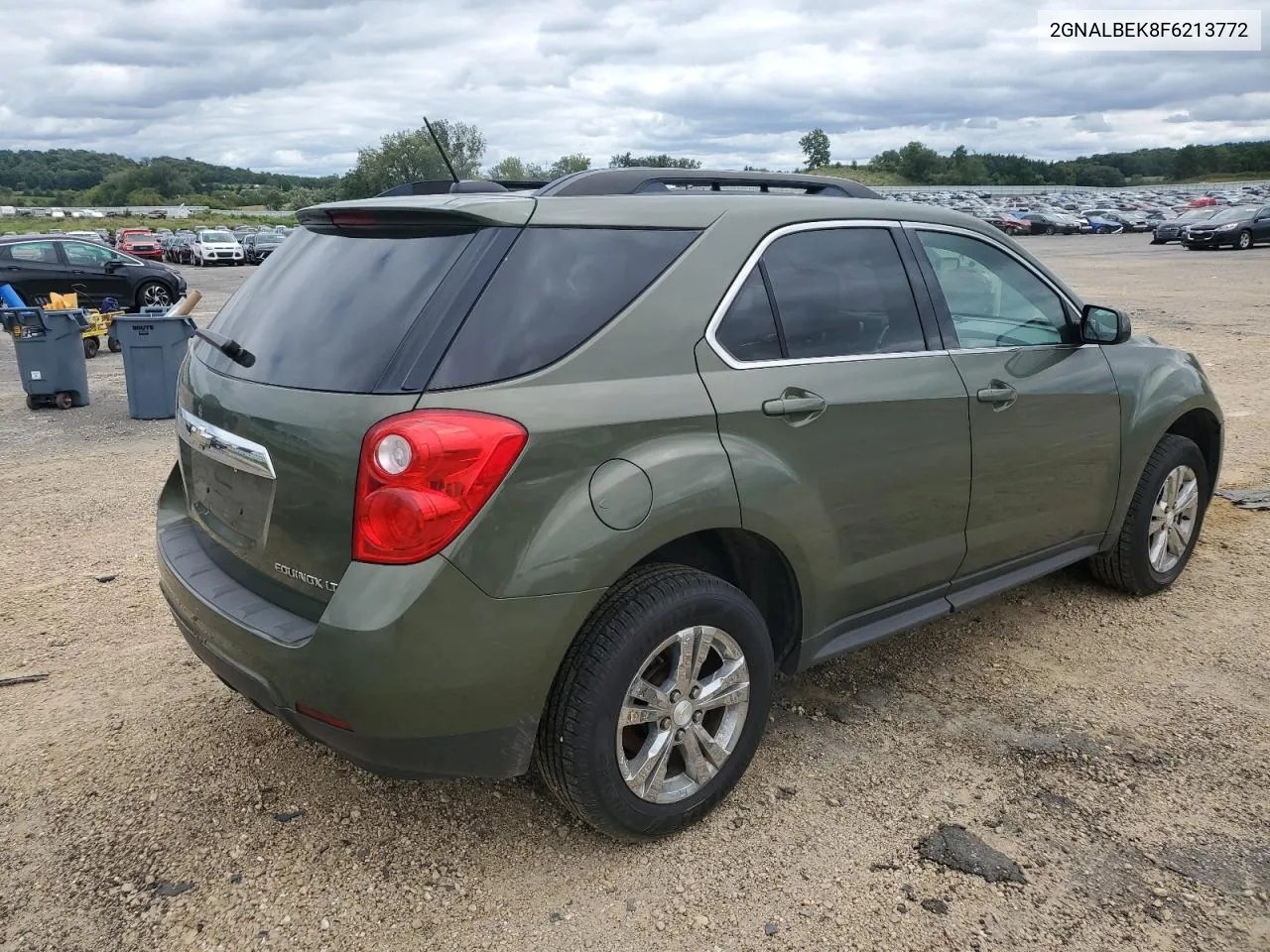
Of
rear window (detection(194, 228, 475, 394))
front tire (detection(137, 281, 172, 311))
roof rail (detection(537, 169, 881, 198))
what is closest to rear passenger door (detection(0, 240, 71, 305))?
front tire (detection(137, 281, 172, 311))

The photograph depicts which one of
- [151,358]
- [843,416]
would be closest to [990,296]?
[843,416]

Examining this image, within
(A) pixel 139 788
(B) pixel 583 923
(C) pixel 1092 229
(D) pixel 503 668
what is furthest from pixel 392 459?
(C) pixel 1092 229

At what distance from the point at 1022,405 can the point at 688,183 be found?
1.47 metres

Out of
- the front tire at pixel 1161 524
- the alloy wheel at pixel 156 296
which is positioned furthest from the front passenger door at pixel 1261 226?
the front tire at pixel 1161 524

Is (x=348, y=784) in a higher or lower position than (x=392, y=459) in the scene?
lower

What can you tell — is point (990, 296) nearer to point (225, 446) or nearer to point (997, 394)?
point (997, 394)

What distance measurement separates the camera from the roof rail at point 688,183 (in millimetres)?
2898

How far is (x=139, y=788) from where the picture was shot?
10.1 ft

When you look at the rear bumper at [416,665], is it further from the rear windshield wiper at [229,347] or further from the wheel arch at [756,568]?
the rear windshield wiper at [229,347]

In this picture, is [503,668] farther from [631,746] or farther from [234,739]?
[234,739]

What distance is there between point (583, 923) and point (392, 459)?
1.27 metres

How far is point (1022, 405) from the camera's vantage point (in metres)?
3.60

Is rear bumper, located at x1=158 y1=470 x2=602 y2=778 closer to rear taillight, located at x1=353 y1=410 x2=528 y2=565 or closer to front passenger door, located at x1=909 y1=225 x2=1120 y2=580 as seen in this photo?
rear taillight, located at x1=353 y1=410 x2=528 y2=565

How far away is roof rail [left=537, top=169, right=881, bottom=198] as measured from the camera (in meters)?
2.90
